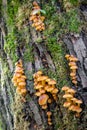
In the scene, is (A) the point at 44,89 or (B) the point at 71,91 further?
(A) the point at 44,89

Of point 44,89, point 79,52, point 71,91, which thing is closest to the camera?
point 71,91

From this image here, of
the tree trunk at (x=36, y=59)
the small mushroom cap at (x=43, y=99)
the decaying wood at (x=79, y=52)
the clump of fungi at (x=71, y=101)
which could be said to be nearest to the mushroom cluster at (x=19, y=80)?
the tree trunk at (x=36, y=59)

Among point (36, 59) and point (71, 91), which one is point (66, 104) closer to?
point (71, 91)

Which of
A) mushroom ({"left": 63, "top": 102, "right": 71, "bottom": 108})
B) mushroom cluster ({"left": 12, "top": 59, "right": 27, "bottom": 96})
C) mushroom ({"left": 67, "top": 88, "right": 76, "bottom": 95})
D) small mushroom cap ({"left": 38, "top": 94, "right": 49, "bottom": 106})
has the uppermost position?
mushroom cluster ({"left": 12, "top": 59, "right": 27, "bottom": 96})

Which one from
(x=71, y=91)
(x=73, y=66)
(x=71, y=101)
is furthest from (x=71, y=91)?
(x=73, y=66)

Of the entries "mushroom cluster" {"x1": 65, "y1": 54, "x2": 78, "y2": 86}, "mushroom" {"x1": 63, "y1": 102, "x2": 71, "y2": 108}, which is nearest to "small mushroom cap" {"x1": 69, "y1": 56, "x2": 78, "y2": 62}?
"mushroom cluster" {"x1": 65, "y1": 54, "x2": 78, "y2": 86}

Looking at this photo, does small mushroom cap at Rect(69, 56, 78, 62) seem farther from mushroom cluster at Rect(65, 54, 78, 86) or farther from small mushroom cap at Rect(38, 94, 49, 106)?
small mushroom cap at Rect(38, 94, 49, 106)

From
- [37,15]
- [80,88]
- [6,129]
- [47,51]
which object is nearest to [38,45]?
[47,51]
